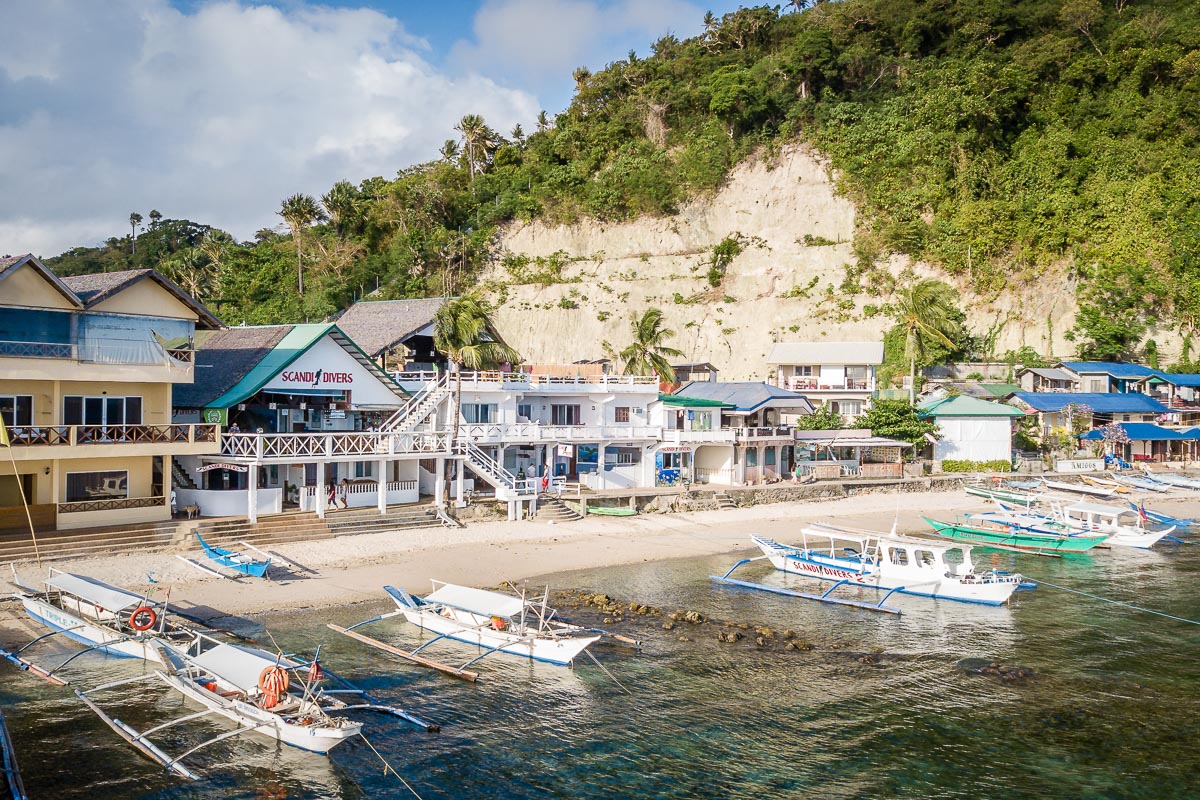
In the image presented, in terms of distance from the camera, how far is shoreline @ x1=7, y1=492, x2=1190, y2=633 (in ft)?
88.1

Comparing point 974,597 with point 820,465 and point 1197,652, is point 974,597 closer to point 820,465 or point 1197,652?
point 1197,652

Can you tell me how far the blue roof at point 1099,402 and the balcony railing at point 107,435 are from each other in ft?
171

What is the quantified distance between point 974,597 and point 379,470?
23.2 metres

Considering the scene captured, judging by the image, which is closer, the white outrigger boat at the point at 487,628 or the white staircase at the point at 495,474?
the white outrigger boat at the point at 487,628

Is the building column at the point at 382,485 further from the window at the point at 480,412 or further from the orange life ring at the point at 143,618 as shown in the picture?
the orange life ring at the point at 143,618

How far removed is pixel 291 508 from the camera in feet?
117

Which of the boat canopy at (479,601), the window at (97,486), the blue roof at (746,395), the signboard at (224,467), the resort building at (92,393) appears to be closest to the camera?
the boat canopy at (479,601)

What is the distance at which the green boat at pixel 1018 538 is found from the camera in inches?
1550

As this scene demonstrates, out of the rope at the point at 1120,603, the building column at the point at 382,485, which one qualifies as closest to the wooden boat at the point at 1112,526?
the rope at the point at 1120,603

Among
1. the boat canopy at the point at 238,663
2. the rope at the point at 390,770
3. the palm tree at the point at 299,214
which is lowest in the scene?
the rope at the point at 390,770

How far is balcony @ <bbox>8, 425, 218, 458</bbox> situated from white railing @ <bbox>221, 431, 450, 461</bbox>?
3.47 feet

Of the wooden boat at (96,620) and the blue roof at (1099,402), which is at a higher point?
the blue roof at (1099,402)

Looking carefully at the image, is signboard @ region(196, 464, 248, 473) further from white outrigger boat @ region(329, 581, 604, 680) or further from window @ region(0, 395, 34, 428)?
white outrigger boat @ region(329, 581, 604, 680)

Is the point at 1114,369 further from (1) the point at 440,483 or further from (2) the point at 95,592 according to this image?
(2) the point at 95,592
